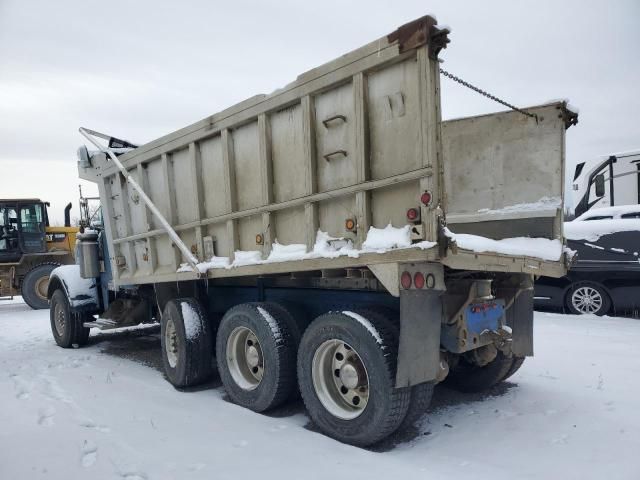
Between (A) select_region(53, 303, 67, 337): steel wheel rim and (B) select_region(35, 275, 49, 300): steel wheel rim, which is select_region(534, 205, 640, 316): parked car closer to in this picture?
(A) select_region(53, 303, 67, 337): steel wheel rim

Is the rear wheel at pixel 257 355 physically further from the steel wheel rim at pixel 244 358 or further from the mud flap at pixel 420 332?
the mud flap at pixel 420 332

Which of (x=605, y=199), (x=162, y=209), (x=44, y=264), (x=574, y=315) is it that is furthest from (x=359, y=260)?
(x=44, y=264)

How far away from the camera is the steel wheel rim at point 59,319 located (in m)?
8.10

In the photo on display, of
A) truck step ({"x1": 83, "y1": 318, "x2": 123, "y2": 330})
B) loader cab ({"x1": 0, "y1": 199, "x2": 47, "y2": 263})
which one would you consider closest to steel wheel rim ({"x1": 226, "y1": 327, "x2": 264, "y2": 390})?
truck step ({"x1": 83, "y1": 318, "x2": 123, "y2": 330})

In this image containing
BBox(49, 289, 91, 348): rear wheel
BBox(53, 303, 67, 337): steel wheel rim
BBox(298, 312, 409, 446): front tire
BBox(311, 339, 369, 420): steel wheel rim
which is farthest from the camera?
BBox(53, 303, 67, 337): steel wheel rim

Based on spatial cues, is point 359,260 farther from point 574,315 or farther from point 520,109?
point 574,315

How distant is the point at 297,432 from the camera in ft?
12.6

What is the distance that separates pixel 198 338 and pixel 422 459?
2836 mm

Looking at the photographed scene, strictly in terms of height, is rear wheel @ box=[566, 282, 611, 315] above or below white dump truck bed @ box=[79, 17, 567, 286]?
below

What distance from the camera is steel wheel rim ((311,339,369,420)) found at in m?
3.66

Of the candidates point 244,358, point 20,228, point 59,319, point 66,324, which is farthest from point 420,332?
point 20,228

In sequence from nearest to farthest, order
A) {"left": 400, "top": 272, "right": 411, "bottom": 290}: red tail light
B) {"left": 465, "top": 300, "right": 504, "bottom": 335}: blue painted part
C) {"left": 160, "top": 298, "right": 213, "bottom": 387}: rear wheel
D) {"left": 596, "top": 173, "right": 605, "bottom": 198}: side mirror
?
{"left": 400, "top": 272, "right": 411, "bottom": 290}: red tail light → {"left": 465, "top": 300, "right": 504, "bottom": 335}: blue painted part → {"left": 160, "top": 298, "right": 213, "bottom": 387}: rear wheel → {"left": 596, "top": 173, "right": 605, "bottom": 198}: side mirror

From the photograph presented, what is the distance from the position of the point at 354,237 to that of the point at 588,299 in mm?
6964

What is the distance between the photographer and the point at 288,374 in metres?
4.23
